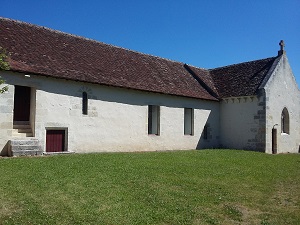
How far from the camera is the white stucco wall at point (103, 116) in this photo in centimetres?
1546

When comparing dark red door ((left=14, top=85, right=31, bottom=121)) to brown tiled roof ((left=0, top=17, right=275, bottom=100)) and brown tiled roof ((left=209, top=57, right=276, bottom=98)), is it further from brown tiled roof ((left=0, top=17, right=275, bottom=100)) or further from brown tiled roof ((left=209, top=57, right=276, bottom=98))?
brown tiled roof ((left=209, top=57, right=276, bottom=98))

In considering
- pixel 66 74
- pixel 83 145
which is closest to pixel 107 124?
pixel 83 145

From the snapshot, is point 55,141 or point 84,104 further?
point 84,104

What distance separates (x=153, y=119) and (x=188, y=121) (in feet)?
11.5

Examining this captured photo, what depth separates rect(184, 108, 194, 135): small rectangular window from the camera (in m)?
23.5

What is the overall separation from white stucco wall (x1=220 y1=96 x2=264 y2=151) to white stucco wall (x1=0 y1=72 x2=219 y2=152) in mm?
2808

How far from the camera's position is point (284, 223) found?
22.2ft

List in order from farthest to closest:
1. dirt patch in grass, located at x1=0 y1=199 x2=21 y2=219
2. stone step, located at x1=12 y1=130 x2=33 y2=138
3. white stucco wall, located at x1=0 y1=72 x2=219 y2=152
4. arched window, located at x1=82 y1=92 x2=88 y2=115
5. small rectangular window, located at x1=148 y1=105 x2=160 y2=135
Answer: small rectangular window, located at x1=148 y1=105 x2=160 y2=135 → arched window, located at x1=82 y1=92 x2=88 y2=115 → white stucco wall, located at x1=0 y1=72 x2=219 y2=152 → stone step, located at x1=12 y1=130 x2=33 y2=138 → dirt patch in grass, located at x1=0 y1=199 x2=21 y2=219

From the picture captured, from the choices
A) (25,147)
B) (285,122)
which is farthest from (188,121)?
(25,147)

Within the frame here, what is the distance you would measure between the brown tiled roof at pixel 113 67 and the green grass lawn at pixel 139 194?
6.07 metres

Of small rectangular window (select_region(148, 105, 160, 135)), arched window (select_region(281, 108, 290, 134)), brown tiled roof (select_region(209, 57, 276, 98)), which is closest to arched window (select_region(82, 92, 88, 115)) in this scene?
small rectangular window (select_region(148, 105, 160, 135))

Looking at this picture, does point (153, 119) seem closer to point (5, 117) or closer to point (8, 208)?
point (5, 117)

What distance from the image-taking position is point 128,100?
1936 cm

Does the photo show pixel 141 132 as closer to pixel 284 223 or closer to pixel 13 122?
pixel 13 122
